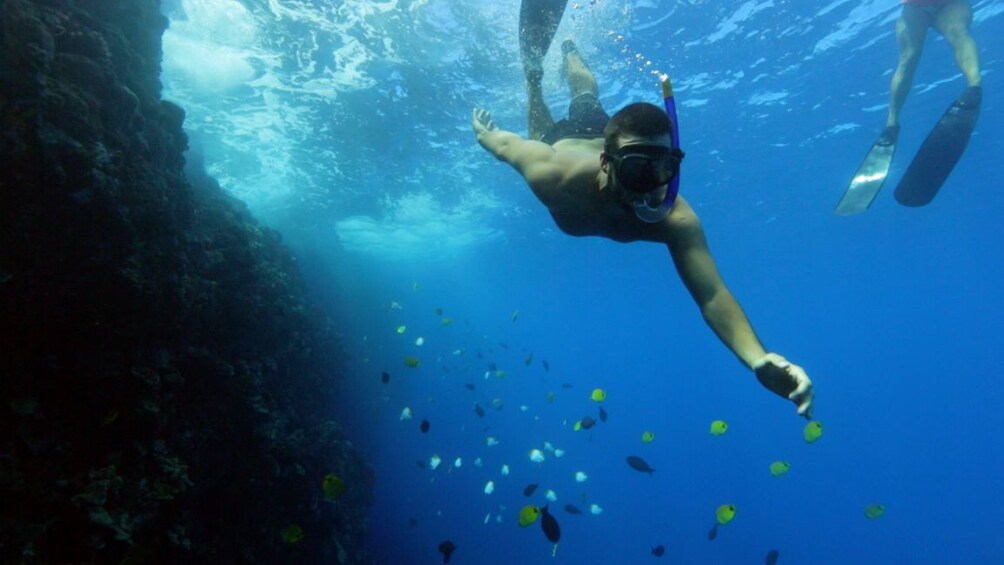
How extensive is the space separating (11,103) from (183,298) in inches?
120

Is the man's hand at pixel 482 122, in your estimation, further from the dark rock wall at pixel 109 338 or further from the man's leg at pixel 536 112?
the dark rock wall at pixel 109 338

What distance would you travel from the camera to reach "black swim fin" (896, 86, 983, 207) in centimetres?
761

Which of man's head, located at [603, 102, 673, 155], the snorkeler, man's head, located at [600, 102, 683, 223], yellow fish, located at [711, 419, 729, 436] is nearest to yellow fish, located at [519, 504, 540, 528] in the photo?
yellow fish, located at [711, 419, 729, 436]

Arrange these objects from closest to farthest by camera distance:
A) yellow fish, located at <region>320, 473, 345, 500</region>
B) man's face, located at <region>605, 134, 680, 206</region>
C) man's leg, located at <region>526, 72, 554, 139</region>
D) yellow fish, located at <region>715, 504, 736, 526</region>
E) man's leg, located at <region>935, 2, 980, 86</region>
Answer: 1. man's face, located at <region>605, 134, 680, 206</region>
2. man's leg, located at <region>526, 72, 554, 139</region>
3. yellow fish, located at <region>320, 473, 345, 500</region>
4. man's leg, located at <region>935, 2, 980, 86</region>
5. yellow fish, located at <region>715, 504, 736, 526</region>

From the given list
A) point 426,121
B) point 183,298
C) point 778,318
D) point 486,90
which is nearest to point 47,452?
point 183,298

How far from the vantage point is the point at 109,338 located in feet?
20.7

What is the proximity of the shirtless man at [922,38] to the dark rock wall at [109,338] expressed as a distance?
12812 millimetres

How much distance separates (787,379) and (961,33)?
11.1 meters

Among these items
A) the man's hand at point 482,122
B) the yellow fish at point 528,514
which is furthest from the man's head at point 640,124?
the yellow fish at point 528,514

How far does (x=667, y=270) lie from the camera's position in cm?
5188

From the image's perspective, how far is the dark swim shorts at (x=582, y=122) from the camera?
5539 millimetres

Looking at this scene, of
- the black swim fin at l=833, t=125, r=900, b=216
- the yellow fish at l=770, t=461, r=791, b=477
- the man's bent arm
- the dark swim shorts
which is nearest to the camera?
the man's bent arm

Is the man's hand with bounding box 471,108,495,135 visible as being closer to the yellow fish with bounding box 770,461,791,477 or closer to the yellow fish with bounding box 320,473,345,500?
the yellow fish with bounding box 320,473,345,500

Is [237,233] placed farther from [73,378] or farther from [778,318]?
[778,318]
